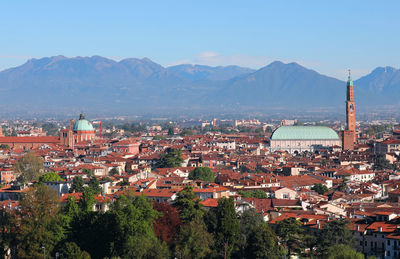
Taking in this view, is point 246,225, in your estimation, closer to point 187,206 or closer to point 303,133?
point 187,206

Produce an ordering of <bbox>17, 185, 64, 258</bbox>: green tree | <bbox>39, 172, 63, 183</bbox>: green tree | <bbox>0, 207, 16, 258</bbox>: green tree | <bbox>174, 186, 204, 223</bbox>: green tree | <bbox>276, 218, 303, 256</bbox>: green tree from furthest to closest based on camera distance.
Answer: <bbox>39, 172, 63, 183</bbox>: green tree, <bbox>174, 186, 204, 223</bbox>: green tree, <bbox>276, 218, 303, 256</bbox>: green tree, <bbox>0, 207, 16, 258</bbox>: green tree, <bbox>17, 185, 64, 258</bbox>: green tree

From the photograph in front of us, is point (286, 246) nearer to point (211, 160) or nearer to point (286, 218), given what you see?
point (286, 218)

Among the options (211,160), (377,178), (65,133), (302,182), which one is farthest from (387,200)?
(65,133)

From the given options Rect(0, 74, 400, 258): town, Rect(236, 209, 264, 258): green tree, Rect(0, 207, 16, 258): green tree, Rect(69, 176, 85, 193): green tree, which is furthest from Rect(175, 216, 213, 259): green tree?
Rect(69, 176, 85, 193): green tree

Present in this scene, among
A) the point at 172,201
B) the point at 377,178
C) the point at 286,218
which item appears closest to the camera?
the point at 286,218

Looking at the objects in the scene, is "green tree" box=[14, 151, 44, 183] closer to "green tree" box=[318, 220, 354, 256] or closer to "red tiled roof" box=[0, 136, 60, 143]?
"green tree" box=[318, 220, 354, 256]

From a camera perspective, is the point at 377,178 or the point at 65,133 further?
the point at 65,133

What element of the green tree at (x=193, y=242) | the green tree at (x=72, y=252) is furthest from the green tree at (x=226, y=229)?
the green tree at (x=72, y=252)

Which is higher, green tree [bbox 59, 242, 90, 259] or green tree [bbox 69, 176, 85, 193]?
green tree [bbox 69, 176, 85, 193]

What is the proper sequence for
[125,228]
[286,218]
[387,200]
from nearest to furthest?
1. [125,228]
2. [286,218]
3. [387,200]
